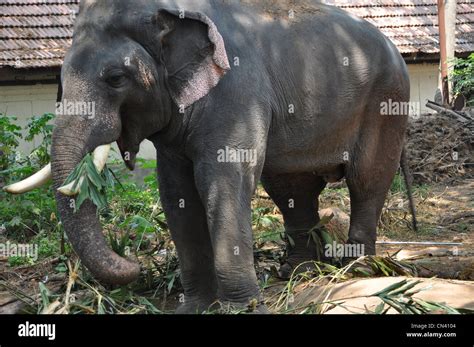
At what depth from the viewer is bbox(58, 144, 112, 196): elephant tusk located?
18.3ft

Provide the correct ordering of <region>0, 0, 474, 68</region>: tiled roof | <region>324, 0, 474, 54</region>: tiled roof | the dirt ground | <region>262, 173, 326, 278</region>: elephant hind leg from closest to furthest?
the dirt ground, <region>262, 173, 326, 278</region>: elephant hind leg, <region>0, 0, 474, 68</region>: tiled roof, <region>324, 0, 474, 54</region>: tiled roof

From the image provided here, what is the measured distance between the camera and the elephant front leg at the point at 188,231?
6.98m

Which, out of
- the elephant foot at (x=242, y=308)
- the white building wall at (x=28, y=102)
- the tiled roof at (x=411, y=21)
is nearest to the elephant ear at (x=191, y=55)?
the elephant foot at (x=242, y=308)

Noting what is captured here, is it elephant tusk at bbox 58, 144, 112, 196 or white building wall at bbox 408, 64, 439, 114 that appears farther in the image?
white building wall at bbox 408, 64, 439, 114

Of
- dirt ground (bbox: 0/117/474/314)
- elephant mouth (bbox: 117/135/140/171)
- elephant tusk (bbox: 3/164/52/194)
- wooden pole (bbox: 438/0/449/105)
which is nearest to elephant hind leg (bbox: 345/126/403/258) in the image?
dirt ground (bbox: 0/117/474/314)

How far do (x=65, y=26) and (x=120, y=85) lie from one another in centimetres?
1115

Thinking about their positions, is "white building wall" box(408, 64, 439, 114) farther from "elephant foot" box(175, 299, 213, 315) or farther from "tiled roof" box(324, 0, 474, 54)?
"elephant foot" box(175, 299, 213, 315)

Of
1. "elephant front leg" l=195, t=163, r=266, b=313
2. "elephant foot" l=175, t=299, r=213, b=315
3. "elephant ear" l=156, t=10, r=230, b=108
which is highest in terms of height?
"elephant ear" l=156, t=10, r=230, b=108

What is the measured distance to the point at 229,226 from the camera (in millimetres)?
6352

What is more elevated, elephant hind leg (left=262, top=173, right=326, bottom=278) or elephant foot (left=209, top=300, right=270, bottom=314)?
elephant hind leg (left=262, top=173, right=326, bottom=278)

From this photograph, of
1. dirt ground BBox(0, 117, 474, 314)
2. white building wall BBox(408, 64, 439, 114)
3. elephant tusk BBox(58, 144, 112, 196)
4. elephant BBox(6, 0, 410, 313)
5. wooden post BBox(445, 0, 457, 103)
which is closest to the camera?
elephant tusk BBox(58, 144, 112, 196)

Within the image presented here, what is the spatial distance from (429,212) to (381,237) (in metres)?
1.71

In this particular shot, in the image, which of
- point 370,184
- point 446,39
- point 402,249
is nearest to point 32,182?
point 370,184

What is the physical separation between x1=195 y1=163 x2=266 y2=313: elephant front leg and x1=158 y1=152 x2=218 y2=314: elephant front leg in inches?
21.0
